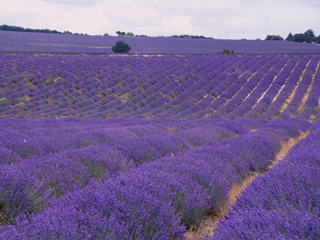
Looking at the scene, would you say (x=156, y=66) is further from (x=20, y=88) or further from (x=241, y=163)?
(x=241, y=163)

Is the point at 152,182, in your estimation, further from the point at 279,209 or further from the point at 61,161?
the point at 61,161

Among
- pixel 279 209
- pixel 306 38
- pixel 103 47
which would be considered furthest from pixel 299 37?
pixel 279 209

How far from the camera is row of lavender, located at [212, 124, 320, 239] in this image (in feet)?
5.18

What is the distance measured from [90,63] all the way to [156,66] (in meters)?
5.43

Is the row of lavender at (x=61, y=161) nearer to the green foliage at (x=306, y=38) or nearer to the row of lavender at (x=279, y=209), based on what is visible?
the row of lavender at (x=279, y=209)

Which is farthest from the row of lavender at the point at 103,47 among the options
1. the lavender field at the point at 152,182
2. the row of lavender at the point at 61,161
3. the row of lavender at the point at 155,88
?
the row of lavender at the point at 61,161

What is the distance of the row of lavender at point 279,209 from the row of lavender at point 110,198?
0.49 m

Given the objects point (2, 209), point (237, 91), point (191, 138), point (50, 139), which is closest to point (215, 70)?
point (237, 91)

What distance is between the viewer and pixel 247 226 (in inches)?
66.8

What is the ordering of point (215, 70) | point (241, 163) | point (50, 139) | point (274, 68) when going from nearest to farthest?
point (241, 163) < point (50, 139) < point (215, 70) < point (274, 68)

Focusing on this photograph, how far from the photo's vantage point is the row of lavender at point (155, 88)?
17.9 meters

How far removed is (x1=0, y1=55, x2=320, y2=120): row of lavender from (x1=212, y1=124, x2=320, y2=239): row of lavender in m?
13.9

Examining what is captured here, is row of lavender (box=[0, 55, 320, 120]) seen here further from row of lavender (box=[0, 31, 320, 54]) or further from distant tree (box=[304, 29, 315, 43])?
distant tree (box=[304, 29, 315, 43])

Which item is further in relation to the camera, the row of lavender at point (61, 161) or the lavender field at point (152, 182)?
the row of lavender at point (61, 161)
